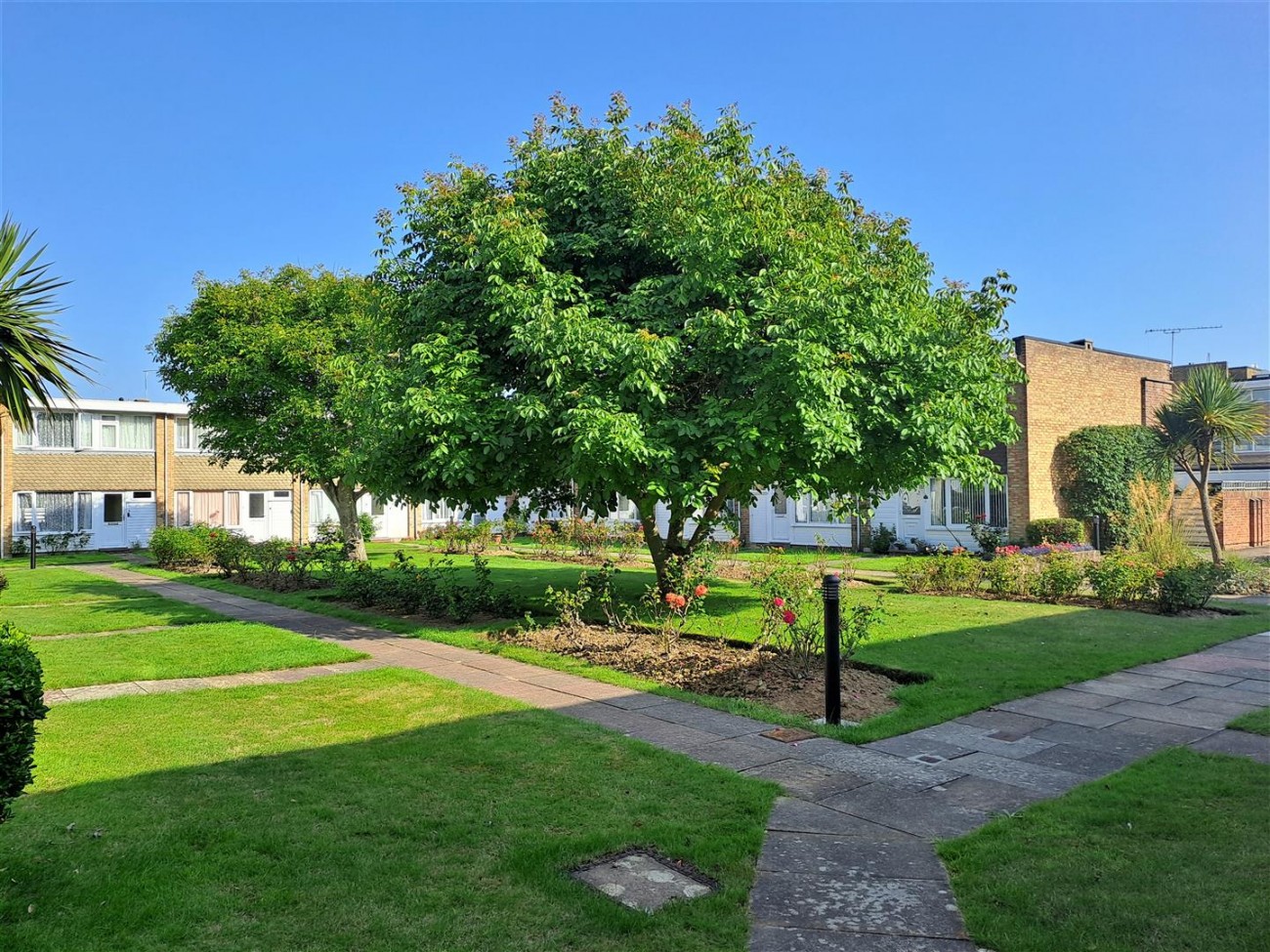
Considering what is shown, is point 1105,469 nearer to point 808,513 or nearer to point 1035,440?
point 1035,440

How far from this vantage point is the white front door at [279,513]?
36.8 metres

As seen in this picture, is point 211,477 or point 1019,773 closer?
point 1019,773

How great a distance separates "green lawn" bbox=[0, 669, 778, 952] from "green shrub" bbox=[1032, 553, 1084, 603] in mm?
10933

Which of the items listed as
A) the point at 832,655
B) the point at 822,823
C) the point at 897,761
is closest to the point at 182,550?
the point at 832,655

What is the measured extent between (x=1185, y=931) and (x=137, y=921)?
14.0ft

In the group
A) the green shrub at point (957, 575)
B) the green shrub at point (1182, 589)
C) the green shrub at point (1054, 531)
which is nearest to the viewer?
the green shrub at point (1182, 589)

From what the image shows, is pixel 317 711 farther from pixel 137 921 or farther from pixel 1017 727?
pixel 1017 727

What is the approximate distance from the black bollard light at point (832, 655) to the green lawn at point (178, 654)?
561 centimetres

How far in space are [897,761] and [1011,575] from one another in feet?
34.3

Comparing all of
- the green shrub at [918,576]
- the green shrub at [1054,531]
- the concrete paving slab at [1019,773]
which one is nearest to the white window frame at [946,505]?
the green shrub at [1054,531]

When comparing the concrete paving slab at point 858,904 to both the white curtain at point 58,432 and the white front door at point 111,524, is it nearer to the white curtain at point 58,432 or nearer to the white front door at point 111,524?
the white curtain at point 58,432

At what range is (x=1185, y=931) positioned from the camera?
3.45 metres

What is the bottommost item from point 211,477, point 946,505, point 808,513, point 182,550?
point 182,550

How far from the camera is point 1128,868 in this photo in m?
4.10
